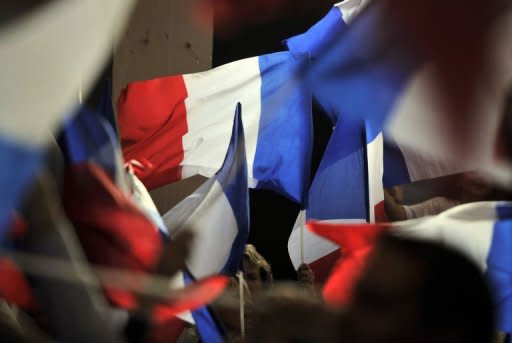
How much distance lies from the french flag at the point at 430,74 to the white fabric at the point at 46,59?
93cm

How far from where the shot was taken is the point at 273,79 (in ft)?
12.9

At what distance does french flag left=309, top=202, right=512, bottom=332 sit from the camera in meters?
2.22

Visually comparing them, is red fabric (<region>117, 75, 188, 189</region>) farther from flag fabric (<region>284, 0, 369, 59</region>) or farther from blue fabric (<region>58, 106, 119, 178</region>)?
blue fabric (<region>58, 106, 119, 178</region>)

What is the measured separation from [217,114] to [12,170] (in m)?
2.45

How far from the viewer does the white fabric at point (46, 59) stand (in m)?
1.56

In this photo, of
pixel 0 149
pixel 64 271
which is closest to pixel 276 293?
pixel 64 271

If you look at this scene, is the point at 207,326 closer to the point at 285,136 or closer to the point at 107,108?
the point at 107,108

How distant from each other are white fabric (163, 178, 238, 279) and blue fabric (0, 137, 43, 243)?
1.03 meters

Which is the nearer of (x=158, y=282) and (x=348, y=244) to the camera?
(x=158, y=282)

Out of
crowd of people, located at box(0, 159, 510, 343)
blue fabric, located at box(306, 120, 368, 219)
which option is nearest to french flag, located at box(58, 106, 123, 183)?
crowd of people, located at box(0, 159, 510, 343)

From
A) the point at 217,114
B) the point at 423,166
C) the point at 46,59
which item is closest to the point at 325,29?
the point at 217,114

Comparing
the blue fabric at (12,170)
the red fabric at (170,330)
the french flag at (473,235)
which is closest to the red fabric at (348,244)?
the french flag at (473,235)

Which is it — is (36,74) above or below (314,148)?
above

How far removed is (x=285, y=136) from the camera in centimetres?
383
